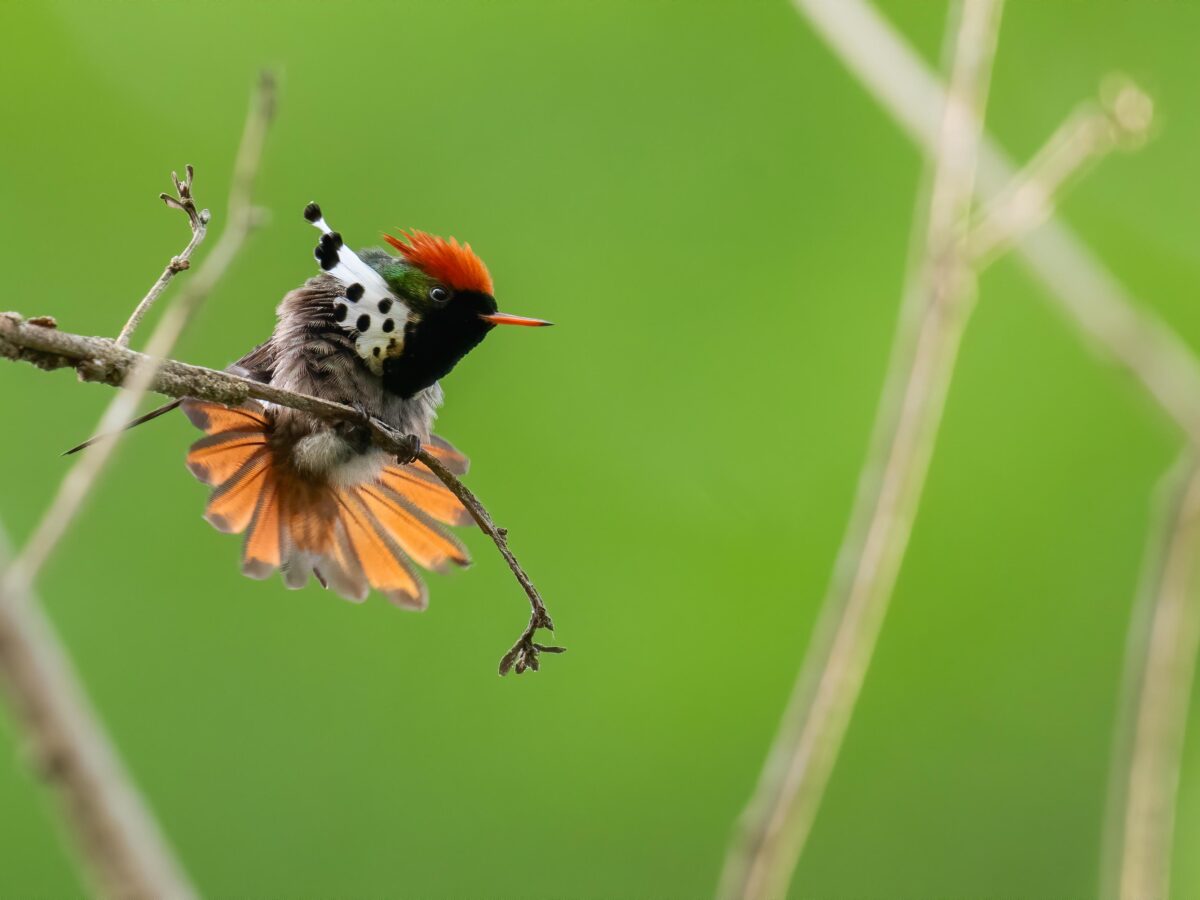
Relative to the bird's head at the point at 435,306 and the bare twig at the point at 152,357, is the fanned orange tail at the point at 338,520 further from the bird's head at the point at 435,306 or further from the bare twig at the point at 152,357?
the bare twig at the point at 152,357

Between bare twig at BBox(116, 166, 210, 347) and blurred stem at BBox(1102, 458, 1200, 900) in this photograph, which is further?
bare twig at BBox(116, 166, 210, 347)

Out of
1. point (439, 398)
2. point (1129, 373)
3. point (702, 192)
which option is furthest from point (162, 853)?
point (702, 192)

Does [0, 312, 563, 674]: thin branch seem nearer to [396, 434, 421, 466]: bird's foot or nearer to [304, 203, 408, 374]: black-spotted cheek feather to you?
[396, 434, 421, 466]: bird's foot

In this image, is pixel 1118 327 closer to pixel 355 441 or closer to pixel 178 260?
pixel 178 260

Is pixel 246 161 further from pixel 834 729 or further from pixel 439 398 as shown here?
pixel 439 398

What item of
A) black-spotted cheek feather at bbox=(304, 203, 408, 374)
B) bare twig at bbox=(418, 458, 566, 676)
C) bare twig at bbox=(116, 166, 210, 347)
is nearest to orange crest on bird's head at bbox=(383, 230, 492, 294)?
black-spotted cheek feather at bbox=(304, 203, 408, 374)
